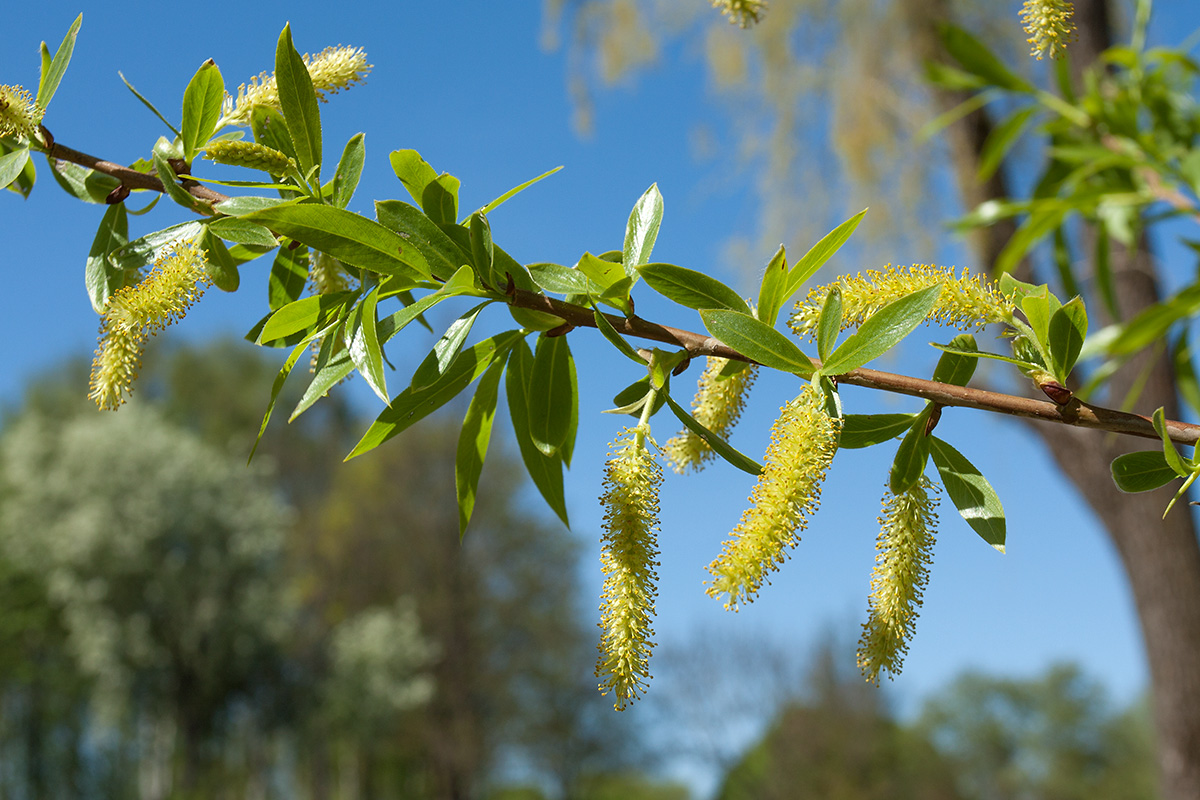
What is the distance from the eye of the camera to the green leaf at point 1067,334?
56cm

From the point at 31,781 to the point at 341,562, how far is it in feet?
15.7

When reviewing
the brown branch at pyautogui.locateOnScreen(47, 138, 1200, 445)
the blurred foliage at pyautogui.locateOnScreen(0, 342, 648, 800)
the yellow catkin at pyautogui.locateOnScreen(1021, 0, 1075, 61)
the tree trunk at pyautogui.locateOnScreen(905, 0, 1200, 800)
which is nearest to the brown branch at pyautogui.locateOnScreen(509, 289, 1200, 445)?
the brown branch at pyautogui.locateOnScreen(47, 138, 1200, 445)

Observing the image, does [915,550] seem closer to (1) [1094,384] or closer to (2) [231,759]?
(1) [1094,384]

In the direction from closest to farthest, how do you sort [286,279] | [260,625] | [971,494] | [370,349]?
[370,349] → [971,494] → [286,279] → [260,625]

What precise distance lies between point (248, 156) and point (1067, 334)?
0.52 meters

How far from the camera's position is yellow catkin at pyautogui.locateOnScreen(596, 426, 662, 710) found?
1.72ft

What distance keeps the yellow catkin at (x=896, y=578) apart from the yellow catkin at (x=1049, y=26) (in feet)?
0.99

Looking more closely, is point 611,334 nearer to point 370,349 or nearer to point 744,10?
point 370,349

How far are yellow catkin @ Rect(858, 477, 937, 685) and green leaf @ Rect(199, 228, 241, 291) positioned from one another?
0.48 meters

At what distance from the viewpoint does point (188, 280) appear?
62 cm

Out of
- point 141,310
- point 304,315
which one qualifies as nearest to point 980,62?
point 304,315

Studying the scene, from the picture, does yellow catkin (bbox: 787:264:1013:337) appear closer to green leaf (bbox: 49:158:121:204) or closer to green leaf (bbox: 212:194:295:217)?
green leaf (bbox: 212:194:295:217)

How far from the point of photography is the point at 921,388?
0.52m

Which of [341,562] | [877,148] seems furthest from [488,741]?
[877,148]
